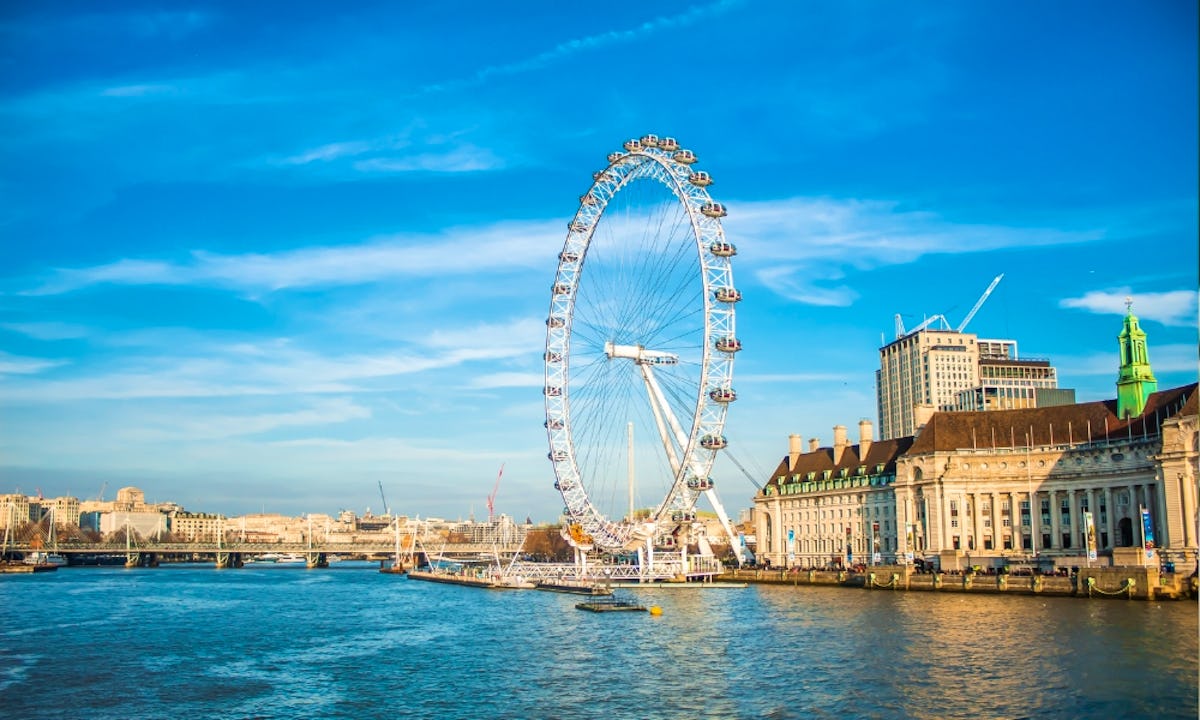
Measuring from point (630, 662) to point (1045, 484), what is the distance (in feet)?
215

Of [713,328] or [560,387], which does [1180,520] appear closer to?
[713,328]

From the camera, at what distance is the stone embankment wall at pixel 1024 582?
7588 cm

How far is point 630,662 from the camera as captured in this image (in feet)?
177

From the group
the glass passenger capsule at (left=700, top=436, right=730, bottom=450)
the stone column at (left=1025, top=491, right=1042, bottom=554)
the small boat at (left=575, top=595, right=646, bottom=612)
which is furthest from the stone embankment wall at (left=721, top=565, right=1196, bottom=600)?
the small boat at (left=575, top=595, right=646, bottom=612)

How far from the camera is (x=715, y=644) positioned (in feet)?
197

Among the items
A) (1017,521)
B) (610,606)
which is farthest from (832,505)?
(610,606)

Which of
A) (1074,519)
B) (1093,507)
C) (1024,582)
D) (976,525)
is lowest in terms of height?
(1024,582)

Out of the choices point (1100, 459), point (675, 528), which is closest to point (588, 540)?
point (675, 528)

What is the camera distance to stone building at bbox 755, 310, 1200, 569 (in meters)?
88.7

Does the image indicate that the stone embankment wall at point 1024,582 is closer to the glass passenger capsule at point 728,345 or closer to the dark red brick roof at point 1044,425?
the dark red brick roof at point 1044,425

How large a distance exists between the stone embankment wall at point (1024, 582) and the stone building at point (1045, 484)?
14.7 ft

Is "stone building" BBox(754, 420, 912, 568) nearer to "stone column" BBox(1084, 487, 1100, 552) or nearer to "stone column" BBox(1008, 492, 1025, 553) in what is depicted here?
"stone column" BBox(1008, 492, 1025, 553)

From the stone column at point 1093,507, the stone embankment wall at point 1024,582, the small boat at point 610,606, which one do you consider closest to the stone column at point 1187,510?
the stone embankment wall at point 1024,582

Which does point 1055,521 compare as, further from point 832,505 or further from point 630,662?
point 630,662
